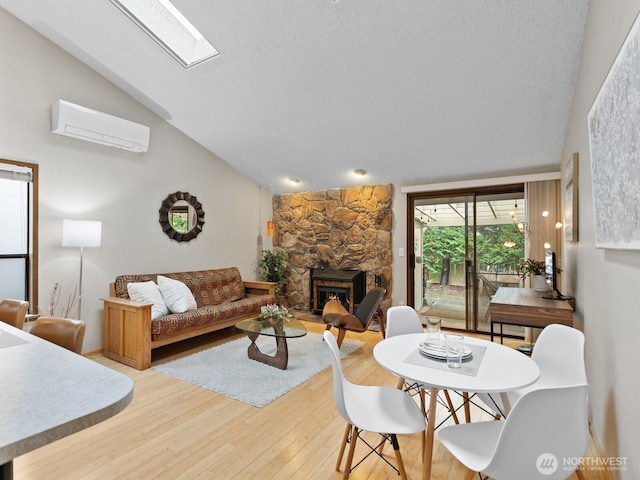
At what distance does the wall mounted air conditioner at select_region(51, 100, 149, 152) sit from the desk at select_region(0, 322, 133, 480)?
3.11m

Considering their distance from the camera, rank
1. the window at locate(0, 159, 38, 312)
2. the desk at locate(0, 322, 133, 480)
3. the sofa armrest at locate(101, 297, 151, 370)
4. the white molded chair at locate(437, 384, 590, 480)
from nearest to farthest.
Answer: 1. the desk at locate(0, 322, 133, 480)
2. the white molded chair at locate(437, 384, 590, 480)
3. the window at locate(0, 159, 38, 312)
4. the sofa armrest at locate(101, 297, 151, 370)

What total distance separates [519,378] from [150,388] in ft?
9.32

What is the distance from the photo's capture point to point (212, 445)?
2201mm

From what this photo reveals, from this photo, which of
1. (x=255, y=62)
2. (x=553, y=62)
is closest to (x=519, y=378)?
(x=553, y=62)

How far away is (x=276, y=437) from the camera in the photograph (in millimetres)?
2299

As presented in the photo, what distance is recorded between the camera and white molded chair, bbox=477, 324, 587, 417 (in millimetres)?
1911

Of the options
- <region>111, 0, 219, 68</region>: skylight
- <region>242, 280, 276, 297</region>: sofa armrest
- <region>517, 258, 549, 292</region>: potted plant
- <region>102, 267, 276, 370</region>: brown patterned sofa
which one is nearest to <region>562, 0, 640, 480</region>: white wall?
<region>517, 258, 549, 292</region>: potted plant

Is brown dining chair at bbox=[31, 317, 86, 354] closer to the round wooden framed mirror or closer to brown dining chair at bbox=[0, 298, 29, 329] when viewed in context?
brown dining chair at bbox=[0, 298, 29, 329]

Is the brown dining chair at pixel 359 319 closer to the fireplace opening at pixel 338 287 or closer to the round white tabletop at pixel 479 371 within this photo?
the fireplace opening at pixel 338 287

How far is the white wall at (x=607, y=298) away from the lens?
4.76 feet

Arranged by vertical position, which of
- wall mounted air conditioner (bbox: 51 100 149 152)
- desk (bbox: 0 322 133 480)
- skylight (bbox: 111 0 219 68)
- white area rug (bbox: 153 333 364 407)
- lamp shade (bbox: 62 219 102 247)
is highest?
skylight (bbox: 111 0 219 68)

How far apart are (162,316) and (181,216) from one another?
1.58 m

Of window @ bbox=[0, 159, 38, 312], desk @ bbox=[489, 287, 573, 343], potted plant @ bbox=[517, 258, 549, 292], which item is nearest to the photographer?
desk @ bbox=[489, 287, 573, 343]

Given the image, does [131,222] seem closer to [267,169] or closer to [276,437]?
[267,169]
